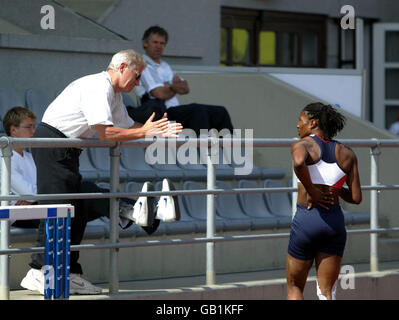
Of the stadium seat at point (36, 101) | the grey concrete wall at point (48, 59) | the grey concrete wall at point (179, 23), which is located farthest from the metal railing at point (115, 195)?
the grey concrete wall at point (179, 23)

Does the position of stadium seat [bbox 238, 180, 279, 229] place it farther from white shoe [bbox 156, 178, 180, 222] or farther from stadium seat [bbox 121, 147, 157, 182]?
white shoe [bbox 156, 178, 180, 222]

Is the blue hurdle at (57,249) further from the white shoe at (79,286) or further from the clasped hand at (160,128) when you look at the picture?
the clasped hand at (160,128)

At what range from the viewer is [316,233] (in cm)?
527

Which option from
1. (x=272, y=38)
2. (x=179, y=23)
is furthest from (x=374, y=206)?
(x=272, y=38)

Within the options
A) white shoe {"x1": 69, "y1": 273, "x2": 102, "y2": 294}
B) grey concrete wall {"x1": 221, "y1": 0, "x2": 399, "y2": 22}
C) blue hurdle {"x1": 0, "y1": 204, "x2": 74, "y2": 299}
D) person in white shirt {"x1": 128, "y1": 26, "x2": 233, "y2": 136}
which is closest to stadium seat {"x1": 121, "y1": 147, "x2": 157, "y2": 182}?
person in white shirt {"x1": 128, "y1": 26, "x2": 233, "y2": 136}

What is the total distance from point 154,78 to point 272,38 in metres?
7.18

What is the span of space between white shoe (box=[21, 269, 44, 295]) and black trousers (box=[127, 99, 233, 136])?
2653mm

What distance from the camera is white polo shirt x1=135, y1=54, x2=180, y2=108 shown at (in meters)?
8.71

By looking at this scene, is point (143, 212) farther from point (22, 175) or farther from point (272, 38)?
point (272, 38)

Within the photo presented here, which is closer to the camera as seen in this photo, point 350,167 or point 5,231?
point 350,167

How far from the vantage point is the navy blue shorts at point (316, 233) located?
5.27m
